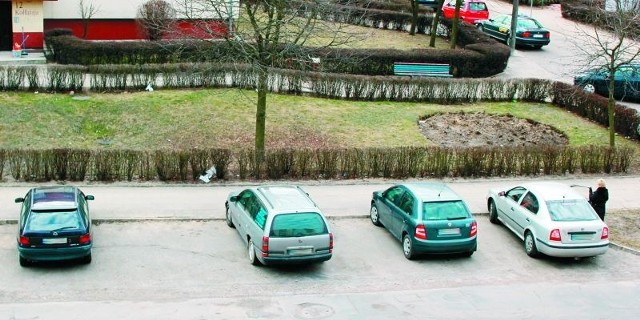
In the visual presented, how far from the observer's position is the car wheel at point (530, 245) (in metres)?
18.3

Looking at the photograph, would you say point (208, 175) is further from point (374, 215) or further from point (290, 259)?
point (290, 259)

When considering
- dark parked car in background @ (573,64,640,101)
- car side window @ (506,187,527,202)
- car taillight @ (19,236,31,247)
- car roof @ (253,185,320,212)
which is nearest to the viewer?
car taillight @ (19,236,31,247)

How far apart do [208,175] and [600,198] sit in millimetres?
9392

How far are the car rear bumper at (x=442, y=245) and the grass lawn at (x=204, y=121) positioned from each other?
27.6 ft

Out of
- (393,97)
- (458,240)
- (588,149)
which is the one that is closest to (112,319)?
(458,240)

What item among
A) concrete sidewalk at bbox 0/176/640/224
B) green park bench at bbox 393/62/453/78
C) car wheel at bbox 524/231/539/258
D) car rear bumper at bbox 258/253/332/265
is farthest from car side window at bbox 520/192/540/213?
green park bench at bbox 393/62/453/78

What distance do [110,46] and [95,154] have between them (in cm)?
1166

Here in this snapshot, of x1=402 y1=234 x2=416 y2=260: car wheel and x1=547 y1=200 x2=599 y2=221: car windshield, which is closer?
x1=402 y1=234 x2=416 y2=260: car wheel

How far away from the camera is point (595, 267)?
1823 cm

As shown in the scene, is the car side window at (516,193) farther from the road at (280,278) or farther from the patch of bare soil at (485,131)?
the patch of bare soil at (485,131)

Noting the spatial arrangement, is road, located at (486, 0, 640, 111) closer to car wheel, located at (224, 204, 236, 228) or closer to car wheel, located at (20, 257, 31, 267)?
car wheel, located at (224, 204, 236, 228)

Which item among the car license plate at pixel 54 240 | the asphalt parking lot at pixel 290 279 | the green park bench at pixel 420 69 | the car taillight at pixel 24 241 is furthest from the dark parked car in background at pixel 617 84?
the car taillight at pixel 24 241

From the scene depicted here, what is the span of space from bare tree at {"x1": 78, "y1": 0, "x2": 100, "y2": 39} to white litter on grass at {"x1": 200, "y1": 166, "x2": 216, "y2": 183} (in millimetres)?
16893

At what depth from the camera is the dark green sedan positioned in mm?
40781
